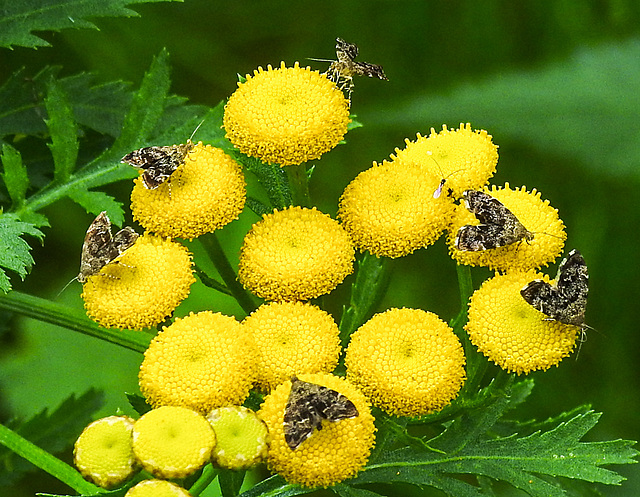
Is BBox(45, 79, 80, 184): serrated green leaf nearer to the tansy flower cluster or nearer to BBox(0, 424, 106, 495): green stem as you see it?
the tansy flower cluster

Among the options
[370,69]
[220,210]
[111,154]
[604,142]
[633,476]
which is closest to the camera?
[220,210]

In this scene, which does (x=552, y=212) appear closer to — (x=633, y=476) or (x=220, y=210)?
(x=220, y=210)

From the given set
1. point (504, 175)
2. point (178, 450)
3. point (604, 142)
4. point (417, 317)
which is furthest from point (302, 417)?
point (504, 175)

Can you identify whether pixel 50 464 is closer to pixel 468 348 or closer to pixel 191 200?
pixel 191 200

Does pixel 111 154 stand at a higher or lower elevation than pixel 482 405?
higher

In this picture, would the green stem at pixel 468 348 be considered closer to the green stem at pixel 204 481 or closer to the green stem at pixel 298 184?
the green stem at pixel 298 184

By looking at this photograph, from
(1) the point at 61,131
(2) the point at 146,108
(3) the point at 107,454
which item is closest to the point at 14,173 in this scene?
(1) the point at 61,131

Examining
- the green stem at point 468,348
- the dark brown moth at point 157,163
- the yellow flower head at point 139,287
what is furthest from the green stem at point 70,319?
the green stem at point 468,348
